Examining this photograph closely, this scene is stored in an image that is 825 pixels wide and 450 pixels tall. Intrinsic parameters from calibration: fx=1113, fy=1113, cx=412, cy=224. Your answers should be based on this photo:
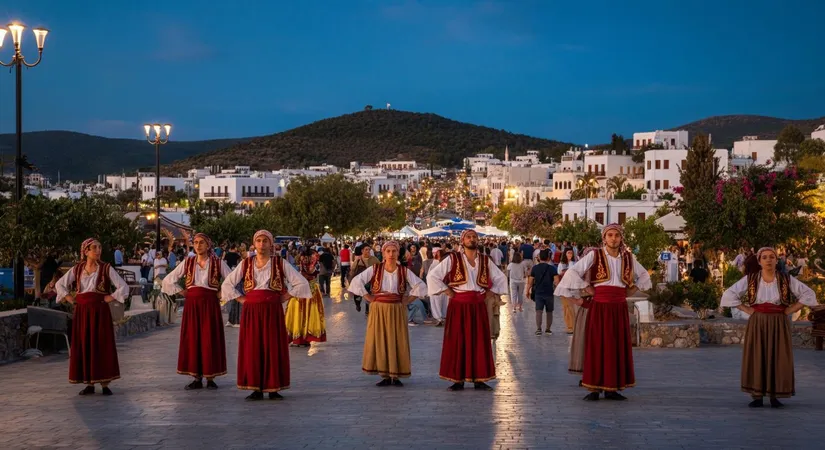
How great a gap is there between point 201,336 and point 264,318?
1232 millimetres

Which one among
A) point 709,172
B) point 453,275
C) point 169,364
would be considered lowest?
point 169,364

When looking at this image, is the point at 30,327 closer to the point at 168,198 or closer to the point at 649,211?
the point at 649,211

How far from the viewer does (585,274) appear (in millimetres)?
11430

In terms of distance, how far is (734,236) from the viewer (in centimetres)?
3153

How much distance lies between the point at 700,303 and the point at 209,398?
10.7 metres

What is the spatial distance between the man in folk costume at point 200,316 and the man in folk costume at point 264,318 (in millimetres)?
659

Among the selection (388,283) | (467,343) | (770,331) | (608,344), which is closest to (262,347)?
(388,283)

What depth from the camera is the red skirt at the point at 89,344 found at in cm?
1205

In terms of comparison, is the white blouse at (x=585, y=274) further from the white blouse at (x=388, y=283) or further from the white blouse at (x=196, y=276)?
the white blouse at (x=196, y=276)

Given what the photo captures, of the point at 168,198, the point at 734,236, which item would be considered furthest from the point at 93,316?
the point at 168,198

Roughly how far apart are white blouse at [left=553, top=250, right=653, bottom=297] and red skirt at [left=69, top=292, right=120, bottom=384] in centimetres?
496

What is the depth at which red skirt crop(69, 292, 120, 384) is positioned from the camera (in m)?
12.0

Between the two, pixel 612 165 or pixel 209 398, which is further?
pixel 612 165

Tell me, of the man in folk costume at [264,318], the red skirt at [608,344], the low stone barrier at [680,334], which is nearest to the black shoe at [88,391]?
the man in folk costume at [264,318]
